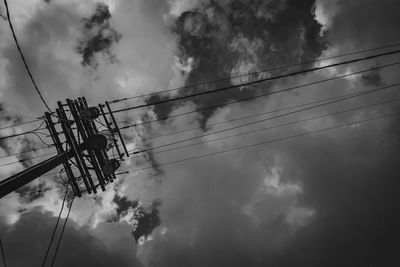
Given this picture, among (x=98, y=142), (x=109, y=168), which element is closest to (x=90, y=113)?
(x=98, y=142)

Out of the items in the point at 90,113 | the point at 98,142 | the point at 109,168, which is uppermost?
the point at 90,113

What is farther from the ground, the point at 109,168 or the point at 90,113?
the point at 90,113

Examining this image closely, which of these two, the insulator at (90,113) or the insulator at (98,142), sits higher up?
the insulator at (90,113)

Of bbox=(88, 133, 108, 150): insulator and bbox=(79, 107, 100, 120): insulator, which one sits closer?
bbox=(88, 133, 108, 150): insulator

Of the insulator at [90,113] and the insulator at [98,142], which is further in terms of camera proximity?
the insulator at [90,113]

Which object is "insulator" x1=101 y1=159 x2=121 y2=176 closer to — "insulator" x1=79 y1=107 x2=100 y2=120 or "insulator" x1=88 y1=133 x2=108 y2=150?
"insulator" x1=88 y1=133 x2=108 y2=150

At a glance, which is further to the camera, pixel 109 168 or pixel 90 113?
pixel 90 113

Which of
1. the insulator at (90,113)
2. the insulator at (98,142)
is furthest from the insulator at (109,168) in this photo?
the insulator at (90,113)

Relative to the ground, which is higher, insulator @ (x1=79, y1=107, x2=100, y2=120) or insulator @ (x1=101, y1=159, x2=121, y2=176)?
insulator @ (x1=79, y1=107, x2=100, y2=120)

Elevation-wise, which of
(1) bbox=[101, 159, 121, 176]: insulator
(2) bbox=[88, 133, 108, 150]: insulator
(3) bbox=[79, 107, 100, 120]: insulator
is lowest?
(1) bbox=[101, 159, 121, 176]: insulator

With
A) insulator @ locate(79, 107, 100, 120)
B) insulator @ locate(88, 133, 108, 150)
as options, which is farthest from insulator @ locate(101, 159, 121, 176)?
insulator @ locate(79, 107, 100, 120)

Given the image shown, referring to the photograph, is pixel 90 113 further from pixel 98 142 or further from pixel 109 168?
pixel 109 168

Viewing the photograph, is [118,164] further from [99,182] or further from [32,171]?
[32,171]

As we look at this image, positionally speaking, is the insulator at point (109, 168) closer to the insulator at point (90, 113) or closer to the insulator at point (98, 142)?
the insulator at point (98, 142)
